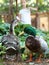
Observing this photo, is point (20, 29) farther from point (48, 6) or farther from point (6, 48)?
point (48, 6)

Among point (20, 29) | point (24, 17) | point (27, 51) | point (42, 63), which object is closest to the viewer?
point (42, 63)

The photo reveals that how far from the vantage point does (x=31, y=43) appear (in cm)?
600

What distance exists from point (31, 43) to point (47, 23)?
8.38 m

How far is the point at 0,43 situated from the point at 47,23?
7691 millimetres

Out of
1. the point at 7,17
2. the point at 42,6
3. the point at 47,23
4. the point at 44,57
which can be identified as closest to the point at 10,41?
the point at 44,57

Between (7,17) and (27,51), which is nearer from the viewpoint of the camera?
(27,51)

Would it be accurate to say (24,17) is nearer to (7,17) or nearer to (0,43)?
(7,17)

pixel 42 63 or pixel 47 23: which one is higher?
pixel 42 63

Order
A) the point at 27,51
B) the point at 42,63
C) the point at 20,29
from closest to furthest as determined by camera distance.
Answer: the point at 42,63
the point at 27,51
the point at 20,29

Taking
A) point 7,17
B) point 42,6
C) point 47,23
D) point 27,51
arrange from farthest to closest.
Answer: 1. point 42,6
2. point 47,23
3. point 7,17
4. point 27,51

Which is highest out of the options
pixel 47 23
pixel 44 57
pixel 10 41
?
pixel 10 41

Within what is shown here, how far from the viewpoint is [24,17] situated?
1180 centimetres

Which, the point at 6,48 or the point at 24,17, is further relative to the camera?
the point at 24,17

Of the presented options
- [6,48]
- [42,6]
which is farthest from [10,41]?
[42,6]
